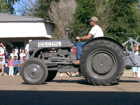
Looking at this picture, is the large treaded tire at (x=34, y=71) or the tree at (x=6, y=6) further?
the tree at (x=6, y=6)

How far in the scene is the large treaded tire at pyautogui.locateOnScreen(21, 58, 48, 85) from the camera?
9.98 m

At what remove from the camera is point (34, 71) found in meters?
10.1

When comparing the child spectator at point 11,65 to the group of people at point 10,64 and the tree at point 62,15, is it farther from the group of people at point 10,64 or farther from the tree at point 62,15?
the tree at point 62,15

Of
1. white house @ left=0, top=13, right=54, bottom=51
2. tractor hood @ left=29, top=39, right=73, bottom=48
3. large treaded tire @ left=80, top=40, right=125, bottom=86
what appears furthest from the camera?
white house @ left=0, top=13, right=54, bottom=51

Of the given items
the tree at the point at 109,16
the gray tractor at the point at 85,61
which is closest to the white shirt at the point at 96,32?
the gray tractor at the point at 85,61

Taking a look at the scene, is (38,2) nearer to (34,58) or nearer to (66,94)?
(34,58)

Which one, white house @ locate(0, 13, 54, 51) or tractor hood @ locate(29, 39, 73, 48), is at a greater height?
white house @ locate(0, 13, 54, 51)

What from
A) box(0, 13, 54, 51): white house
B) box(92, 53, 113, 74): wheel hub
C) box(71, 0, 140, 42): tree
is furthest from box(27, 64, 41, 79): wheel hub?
box(71, 0, 140, 42): tree

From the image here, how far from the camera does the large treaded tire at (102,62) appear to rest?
955 cm

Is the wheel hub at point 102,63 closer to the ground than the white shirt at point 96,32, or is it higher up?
closer to the ground

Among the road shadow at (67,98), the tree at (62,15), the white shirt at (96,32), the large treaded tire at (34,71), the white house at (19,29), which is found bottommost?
the road shadow at (67,98)

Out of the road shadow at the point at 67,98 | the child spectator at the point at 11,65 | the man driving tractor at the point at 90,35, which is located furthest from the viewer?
the child spectator at the point at 11,65

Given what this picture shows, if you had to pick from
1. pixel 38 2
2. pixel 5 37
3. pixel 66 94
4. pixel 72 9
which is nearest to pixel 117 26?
pixel 72 9

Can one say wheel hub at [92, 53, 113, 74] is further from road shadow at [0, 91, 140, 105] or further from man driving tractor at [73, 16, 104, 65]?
road shadow at [0, 91, 140, 105]
